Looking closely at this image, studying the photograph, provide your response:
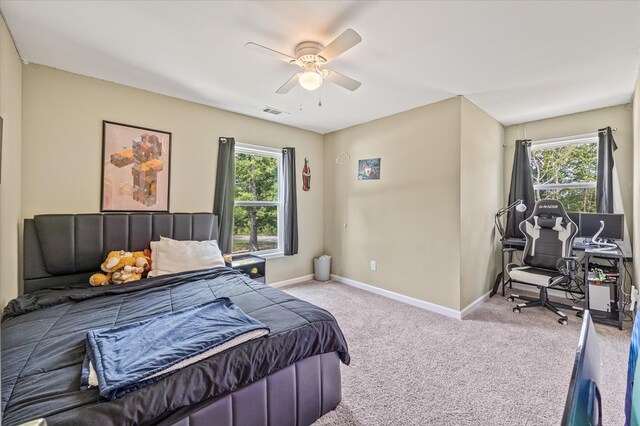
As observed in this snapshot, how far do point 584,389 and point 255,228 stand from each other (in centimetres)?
382

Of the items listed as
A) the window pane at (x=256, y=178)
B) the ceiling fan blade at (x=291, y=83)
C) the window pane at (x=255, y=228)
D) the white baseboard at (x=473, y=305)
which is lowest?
the white baseboard at (x=473, y=305)

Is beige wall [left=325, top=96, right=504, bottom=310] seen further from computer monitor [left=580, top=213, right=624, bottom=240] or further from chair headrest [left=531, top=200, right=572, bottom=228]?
computer monitor [left=580, top=213, right=624, bottom=240]

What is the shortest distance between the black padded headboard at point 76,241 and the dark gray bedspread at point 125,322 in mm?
338

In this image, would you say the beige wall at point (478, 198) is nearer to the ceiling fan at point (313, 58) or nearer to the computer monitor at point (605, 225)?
the computer monitor at point (605, 225)

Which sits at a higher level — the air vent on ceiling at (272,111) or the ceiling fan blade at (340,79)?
the air vent on ceiling at (272,111)

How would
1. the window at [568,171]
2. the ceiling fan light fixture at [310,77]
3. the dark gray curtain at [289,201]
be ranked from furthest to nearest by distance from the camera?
the dark gray curtain at [289,201]
the window at [568,171]
the ceiling fan light fixture at [310,77]

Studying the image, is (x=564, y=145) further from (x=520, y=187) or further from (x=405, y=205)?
(x=405, y=205)

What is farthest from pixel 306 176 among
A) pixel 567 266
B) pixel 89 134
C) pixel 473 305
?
pixel 567 266

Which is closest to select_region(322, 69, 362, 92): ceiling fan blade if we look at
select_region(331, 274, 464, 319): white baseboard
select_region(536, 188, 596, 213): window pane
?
select_region(331, 274, 464, 319): white baseboard

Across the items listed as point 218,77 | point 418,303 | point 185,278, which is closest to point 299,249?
point 418,303

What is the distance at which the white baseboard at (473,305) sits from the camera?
3249 mm

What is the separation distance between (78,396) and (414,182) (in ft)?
11.4

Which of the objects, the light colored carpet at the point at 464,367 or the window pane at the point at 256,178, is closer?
the light colored carpet at the point at 464,367

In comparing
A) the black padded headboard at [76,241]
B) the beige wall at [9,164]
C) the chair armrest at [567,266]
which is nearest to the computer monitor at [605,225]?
the chair armrest at [567,266]
